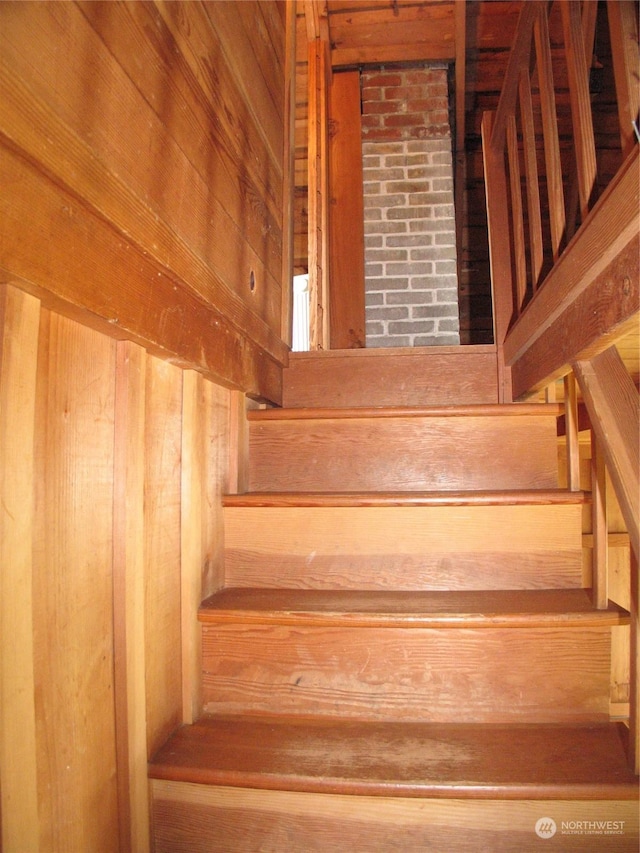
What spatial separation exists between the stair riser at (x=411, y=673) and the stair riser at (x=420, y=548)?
0.16 meters

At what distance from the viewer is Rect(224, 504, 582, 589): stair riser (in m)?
1.16

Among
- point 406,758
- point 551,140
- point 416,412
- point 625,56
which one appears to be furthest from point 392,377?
point 406,758

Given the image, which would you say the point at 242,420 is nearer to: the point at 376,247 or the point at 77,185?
the point at 77,185

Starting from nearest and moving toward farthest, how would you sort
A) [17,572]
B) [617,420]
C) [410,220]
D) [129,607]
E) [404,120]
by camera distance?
[17,572], [129,607], [617,420], [410,220], [404,120]

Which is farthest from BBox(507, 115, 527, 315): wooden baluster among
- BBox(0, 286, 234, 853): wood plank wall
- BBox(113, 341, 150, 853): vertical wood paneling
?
BBox(113, 341, 150, 853): vertical wood paneling

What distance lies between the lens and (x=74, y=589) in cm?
74

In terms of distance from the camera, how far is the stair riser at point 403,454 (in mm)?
1375

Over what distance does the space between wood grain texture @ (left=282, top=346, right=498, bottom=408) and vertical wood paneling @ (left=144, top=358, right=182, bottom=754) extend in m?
0.81

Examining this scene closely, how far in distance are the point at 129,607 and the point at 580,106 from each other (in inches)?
53.9

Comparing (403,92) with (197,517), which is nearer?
(197,517)

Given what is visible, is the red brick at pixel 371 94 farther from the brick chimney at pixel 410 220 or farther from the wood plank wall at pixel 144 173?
the wood plank wall at pixel 144 173

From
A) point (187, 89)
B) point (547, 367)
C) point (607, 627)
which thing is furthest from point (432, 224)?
point (607, 627)

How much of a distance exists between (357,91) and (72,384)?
3.58 m
